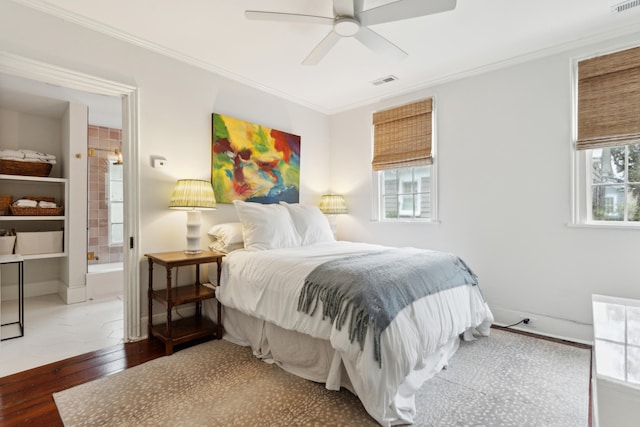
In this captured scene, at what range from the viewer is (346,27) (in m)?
2.11

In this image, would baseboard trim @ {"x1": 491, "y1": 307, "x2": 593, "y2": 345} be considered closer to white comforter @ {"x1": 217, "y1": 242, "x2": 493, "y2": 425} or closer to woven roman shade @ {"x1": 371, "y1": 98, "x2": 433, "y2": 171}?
white comforter @ {"x1": 217, "y1": 242, "x2": 493, "y2": 425}

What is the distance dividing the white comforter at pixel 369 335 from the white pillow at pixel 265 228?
14cm

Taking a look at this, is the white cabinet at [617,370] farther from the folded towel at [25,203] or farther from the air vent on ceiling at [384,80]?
the folded towel at [25,203]

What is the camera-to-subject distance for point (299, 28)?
251cm

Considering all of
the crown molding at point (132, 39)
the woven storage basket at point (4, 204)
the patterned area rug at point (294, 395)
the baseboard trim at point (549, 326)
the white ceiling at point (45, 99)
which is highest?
the crown molding at point (132, 39)

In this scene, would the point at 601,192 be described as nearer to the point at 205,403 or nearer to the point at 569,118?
the point at 569,118

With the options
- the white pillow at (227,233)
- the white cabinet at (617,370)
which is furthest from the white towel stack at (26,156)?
the white cabinet at (617,370)

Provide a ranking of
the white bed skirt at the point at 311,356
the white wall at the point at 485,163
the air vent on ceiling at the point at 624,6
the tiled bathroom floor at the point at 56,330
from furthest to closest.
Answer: the white wall at the point at 485,163 → the tiled bathroom floor at the point at 56,330 → the air vent on ceiling at the point at 624,6 → the white bed skirt at the point at 311,356

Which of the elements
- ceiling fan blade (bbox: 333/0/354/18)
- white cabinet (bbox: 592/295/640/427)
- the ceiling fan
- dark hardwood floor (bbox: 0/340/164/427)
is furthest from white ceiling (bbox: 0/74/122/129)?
white cabinet (bbox: 592/295/640/427)

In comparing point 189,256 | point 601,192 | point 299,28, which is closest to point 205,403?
point 189,256

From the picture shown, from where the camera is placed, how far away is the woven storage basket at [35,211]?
359cm

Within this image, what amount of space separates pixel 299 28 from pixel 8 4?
78.0 inches

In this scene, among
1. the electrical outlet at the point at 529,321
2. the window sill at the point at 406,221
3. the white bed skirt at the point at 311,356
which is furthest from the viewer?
the window sill at the point at 406,221

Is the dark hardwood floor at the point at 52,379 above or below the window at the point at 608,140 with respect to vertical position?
below
